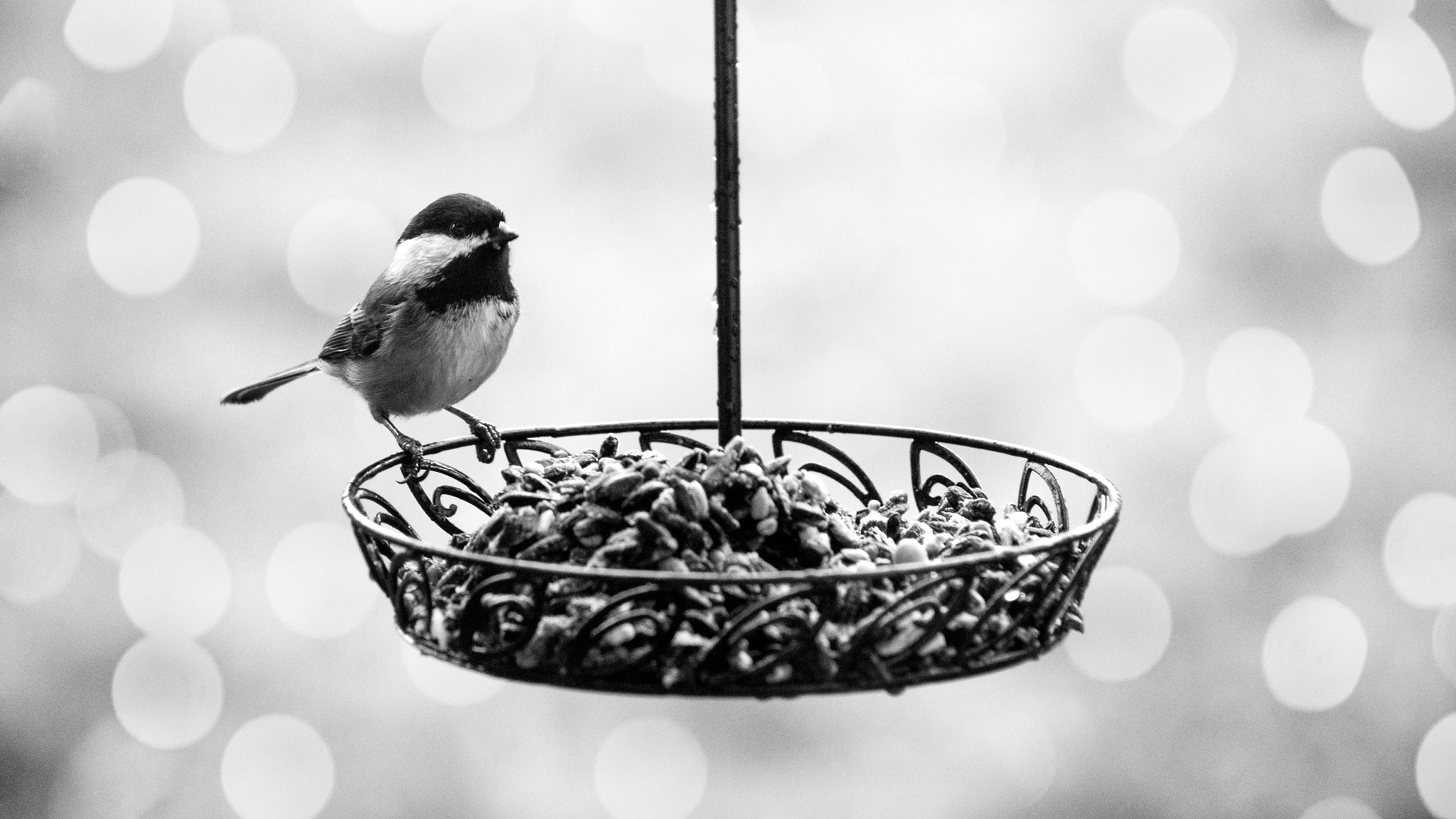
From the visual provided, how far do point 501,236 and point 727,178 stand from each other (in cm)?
68

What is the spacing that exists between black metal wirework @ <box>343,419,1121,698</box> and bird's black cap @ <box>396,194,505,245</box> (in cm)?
66

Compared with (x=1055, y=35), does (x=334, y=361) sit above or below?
below

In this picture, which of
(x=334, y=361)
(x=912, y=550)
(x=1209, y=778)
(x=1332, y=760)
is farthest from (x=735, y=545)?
(x=1332, y=760)

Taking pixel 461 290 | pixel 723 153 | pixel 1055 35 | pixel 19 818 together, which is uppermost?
Answer: pixel 1055 35

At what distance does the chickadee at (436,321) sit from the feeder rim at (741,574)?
320 mm

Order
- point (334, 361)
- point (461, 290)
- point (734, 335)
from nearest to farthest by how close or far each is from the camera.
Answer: point (734, 335) < point (461, 290) < point (334, 361)

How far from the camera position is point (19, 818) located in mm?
2883

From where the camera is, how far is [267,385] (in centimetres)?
233

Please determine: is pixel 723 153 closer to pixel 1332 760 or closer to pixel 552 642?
pixel 552 642

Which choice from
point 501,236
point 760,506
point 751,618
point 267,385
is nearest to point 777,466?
point 760,506

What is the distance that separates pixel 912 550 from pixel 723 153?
457mm

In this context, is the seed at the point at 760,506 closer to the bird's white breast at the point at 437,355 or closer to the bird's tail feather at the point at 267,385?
the bird's white breast at the point at 437,355

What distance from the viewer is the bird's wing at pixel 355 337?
222 cm

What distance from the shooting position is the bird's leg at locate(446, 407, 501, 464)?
182cm
